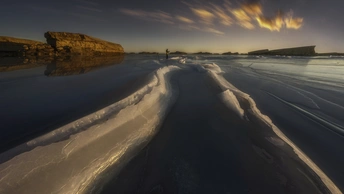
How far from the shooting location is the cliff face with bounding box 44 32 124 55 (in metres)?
44.6

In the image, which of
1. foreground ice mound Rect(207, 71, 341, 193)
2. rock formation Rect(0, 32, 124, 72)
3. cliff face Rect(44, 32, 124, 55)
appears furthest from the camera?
cliff face Rect(44, 32, 124, 55)

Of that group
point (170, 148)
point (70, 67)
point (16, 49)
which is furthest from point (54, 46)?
point (170, 148)

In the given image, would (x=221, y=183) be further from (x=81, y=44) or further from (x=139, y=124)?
(x=81, y=44)

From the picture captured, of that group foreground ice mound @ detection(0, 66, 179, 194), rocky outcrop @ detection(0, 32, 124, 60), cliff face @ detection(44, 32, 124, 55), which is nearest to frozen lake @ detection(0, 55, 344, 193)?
foreground ice mound @ detection(0, 66, 179, 194)

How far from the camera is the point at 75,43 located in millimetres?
48688

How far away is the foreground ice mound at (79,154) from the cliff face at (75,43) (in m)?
54.2

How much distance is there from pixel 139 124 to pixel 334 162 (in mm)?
3068

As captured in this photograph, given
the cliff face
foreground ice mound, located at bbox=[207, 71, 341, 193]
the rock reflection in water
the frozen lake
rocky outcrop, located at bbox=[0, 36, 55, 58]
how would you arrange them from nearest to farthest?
the frozen lake
foreground ice mound, located at bbox=[207, 71, 341, 193]
the rock reflection in water
rocky outcrop, located at bbox=[0, 36, 55, 58]
the cliff face

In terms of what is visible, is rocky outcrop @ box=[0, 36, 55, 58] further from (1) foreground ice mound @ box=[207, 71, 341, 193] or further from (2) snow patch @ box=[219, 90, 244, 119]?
(1) foreground ice mound @ box=[207, 71, 341, 193]

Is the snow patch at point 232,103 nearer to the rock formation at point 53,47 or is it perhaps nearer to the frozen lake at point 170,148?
the frozen lake at point 170,148

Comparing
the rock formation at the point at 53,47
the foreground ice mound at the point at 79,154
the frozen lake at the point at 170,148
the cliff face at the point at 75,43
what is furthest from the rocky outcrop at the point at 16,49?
the foreground ice mound at the point at 79,154

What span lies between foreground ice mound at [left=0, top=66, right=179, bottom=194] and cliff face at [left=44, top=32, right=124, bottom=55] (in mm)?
54204

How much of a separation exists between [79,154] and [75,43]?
189 feet

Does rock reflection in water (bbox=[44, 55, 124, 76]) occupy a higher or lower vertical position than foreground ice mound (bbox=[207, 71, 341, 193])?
lower
